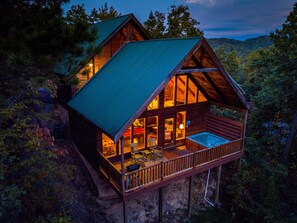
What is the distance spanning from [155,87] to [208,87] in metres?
5.94

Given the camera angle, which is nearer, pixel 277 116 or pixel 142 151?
pixel 142 151

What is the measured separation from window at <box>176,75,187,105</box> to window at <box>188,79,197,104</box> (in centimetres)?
→ 47

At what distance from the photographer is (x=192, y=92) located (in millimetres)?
14477

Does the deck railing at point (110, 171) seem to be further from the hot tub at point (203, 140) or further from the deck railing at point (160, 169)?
the hot tub at point (203, 140)

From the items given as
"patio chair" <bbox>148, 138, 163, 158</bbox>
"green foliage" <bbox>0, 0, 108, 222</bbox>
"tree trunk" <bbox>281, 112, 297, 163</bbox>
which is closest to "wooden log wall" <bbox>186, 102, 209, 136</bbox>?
"patio chair" <bbox>148, 138, 163, 158</bbox>

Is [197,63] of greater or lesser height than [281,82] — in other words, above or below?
above

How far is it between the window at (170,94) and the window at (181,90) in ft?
1.27

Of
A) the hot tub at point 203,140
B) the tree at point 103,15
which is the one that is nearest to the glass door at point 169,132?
the hot tub at point 203,140

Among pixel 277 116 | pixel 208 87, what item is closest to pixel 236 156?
pixel 208 87

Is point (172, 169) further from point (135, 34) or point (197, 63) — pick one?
point (135, 34)

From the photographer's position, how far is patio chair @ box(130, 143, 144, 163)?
11.8m

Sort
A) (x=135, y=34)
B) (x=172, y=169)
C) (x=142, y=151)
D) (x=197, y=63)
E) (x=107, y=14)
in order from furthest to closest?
(x=107, y=14) → (x=135, y=34) → (x=142, y=151) → (x=197, y=63) → (x=172, y=169)

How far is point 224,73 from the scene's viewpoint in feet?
37.0

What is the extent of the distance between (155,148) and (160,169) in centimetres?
312
